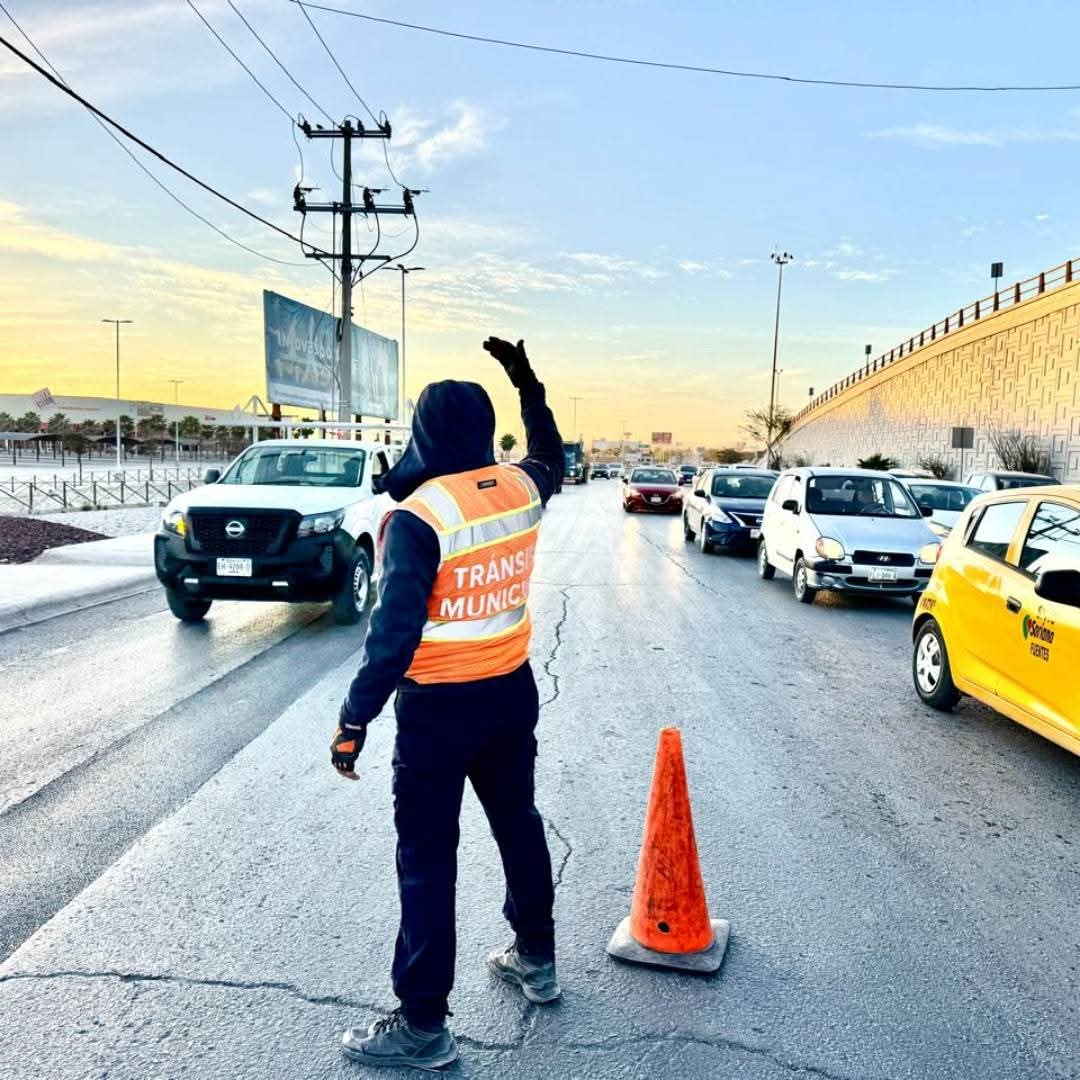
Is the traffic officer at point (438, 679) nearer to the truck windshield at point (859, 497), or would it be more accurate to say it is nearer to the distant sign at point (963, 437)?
the truck windshield at point (859, 497)

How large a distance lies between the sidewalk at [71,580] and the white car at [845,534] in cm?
816

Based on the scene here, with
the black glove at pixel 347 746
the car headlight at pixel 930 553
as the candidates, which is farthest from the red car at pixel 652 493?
the black glove at pixel 347 746

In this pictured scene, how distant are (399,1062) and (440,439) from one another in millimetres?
1751

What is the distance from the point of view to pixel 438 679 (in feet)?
8.54

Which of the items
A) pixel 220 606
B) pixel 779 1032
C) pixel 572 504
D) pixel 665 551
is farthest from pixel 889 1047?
pixel 572 504

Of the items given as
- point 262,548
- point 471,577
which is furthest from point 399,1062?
point 262,548

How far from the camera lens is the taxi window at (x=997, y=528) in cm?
Answer: 565

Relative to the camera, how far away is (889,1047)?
8.71 feet

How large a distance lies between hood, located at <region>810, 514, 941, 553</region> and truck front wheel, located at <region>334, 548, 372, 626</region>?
17.7 ft

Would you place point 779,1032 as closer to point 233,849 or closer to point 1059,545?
point 233,849

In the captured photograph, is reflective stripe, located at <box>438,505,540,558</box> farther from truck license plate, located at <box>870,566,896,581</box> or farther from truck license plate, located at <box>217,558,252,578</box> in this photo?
truck license plate, located at <box>870,566,896,581</box>

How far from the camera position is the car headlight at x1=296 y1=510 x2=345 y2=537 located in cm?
850

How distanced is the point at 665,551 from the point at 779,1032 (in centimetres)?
1437

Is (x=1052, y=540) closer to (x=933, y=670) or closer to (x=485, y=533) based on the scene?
(x=933, y=670)
